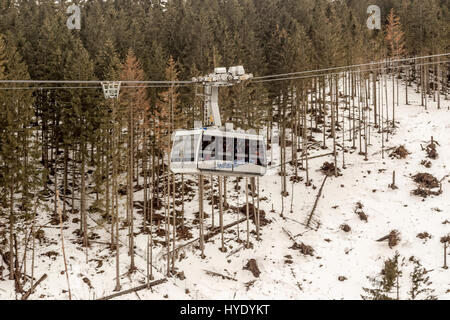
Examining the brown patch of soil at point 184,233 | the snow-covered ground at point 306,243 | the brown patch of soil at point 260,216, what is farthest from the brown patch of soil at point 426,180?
the brown patch of soil at point 184,233

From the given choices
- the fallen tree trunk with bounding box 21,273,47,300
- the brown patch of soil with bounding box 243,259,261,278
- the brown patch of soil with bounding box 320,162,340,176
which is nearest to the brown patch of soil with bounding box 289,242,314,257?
the brown patch of soil with bounding box 243,259,261,278

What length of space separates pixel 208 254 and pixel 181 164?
55.3 feet

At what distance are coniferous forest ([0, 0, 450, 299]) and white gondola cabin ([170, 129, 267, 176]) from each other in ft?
3.40

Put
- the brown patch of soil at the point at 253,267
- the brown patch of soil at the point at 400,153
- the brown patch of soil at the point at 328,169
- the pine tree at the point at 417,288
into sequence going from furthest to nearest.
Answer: the brown patch of soil at the point at 400,153 → the brown patch of soil at the point at 328,169 → the brown patch of soil at the point at 253,267 → the pine tree at the point at 417,288

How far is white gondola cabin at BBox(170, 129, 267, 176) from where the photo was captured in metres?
13.9

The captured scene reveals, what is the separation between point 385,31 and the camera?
6091 centimetres

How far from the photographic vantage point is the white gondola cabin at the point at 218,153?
45.6ft

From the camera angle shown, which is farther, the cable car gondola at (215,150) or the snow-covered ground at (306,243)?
the snow-covered ground at (306,243)

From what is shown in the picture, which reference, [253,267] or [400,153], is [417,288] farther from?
[400,153]

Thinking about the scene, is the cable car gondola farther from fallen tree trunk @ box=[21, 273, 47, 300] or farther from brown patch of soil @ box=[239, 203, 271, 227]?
brown patch of soil @ box=[239, 203, 271, 227]

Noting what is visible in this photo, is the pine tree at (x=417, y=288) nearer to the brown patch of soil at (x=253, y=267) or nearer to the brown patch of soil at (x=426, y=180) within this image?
the brown patch of soil at (x=253, y=267)

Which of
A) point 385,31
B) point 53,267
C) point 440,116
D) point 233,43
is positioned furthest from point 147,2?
point 53,267

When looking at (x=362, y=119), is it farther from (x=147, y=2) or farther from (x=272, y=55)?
(x=147, y=2)

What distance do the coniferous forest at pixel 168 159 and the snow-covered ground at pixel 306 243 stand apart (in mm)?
163
